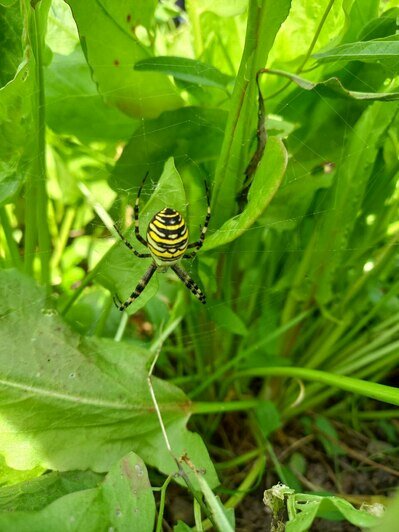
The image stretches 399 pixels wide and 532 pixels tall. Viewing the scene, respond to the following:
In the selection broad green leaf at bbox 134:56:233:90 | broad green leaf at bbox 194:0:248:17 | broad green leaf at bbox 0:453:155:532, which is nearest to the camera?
broad green leaf at bbox 0:453:155:532

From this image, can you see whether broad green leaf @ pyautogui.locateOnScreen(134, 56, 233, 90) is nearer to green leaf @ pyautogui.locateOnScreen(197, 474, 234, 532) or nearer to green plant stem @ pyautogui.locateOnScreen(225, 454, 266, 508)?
green leaf @ pyautogui.locateOnScreen(197, 474, 234, 532)

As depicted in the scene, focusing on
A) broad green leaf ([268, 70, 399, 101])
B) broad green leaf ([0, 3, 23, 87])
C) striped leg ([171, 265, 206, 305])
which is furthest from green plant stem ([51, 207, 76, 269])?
broad green leaf ([268, 70, 399, 101])

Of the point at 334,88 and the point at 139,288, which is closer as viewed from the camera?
the point at 334,88

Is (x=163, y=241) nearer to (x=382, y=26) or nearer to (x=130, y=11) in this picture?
(x=130, y=11)

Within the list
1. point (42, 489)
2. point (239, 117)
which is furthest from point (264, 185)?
point (42, 489)

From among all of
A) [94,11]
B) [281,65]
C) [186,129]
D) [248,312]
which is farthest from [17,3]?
[248,312]

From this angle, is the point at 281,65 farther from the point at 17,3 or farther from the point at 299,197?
the point at 17,3

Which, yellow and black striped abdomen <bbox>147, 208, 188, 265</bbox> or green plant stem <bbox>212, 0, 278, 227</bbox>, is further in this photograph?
yellow and black striped abdomen <bbox>147, 208, 188, 265</bbox>
